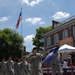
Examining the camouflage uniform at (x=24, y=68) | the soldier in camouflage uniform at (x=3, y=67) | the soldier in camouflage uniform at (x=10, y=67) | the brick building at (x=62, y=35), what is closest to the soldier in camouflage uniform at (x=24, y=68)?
the camouflage uniform at (x=24, y=68)

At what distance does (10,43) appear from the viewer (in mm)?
50469


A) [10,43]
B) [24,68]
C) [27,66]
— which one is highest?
[10,43]

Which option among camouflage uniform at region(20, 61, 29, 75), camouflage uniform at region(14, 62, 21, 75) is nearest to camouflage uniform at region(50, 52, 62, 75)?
camouflage uniform at region(20, 61, 29, 75)

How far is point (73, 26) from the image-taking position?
38.8 meters

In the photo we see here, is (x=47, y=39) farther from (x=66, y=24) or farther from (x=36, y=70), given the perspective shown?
(x=36, y=70)

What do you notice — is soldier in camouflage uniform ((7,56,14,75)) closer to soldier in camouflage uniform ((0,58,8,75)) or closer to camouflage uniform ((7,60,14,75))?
camouflage uniform ((7,60,14,75))

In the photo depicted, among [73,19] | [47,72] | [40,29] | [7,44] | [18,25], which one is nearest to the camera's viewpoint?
[47,72]

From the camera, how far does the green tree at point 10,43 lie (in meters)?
49.8

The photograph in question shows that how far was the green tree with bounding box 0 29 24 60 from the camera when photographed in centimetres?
4975

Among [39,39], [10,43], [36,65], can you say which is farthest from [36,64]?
[39,39]

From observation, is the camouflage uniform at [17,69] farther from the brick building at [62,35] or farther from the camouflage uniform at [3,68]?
the brick building at [62,35]

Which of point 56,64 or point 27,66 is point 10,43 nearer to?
point 27,66

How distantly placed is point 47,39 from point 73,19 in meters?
10.3

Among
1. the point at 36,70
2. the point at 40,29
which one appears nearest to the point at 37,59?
the point at 36,70
